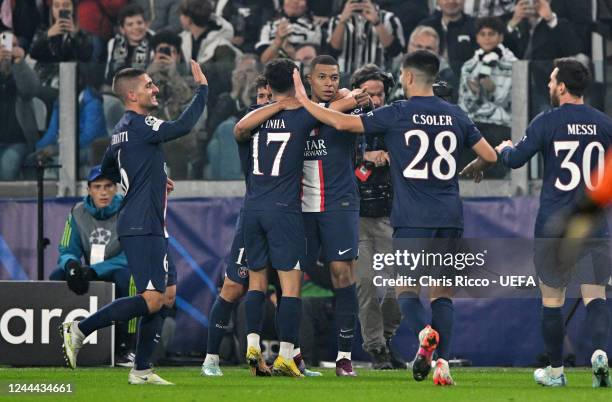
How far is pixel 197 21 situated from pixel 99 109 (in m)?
1.99

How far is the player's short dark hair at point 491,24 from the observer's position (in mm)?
13461

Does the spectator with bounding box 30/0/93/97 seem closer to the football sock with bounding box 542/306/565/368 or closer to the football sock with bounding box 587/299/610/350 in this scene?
the football sock with bounding box 542/306/565/368

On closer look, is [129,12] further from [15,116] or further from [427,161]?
[427,161]

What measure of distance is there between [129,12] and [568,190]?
6735 millimetres

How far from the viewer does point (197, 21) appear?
14336 millimetres

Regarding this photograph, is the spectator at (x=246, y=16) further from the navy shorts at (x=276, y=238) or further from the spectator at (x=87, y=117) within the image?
the navy shorts at (x=276, y=238)

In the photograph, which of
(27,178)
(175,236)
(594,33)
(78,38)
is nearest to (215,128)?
(175,236)

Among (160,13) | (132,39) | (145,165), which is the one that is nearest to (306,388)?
(145,165)

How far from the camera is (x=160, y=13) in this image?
14.7 m

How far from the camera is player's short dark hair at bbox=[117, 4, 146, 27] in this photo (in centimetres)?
1434

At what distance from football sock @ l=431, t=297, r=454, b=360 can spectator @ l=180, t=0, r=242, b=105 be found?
580cm

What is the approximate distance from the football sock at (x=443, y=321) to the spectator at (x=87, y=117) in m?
4.96

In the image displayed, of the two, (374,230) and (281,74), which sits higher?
(281,74)

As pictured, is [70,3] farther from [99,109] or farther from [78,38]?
[99,109]
